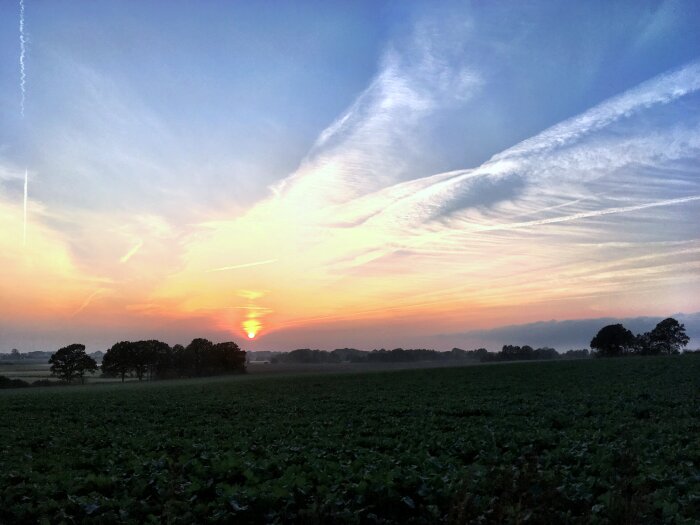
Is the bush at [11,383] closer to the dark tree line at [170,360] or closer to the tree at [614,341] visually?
the dark tree line at [170,360]

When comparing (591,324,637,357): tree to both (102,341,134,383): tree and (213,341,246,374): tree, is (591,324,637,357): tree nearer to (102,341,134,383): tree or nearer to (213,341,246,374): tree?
(213,341,246,374): tree

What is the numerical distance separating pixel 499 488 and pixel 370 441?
348 inches

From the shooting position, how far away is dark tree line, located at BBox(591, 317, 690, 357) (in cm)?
15088

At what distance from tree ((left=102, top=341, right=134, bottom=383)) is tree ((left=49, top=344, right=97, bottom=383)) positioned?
13.2 feet

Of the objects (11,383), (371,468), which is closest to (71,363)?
(11,383)

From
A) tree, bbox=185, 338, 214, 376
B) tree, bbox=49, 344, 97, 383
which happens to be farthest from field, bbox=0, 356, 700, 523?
tree, bbox=185, 338, 214, 376

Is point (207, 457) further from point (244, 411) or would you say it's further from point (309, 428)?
point (244, 411)

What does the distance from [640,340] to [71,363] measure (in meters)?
169

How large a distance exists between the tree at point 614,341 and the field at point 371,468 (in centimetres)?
13805

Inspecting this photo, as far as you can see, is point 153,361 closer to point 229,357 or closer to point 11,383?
point 229,357

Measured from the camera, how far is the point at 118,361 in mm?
136250

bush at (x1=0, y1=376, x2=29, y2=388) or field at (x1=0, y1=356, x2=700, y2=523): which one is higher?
field at (x1=0, y1=356, x2=700, y2=523)

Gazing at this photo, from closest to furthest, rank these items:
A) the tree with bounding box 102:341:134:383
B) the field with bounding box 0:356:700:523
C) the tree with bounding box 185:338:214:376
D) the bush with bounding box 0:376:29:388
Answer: the field with bounding box 0:356:700:523 → the bush with bounding box 0:376:29:388 → the tree with bounding box 102:341:134:383 → the tree with bounding box 185:338:214:376

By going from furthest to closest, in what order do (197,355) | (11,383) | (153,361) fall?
1. (197,355)
2. (153,361)
3. (11,383)
